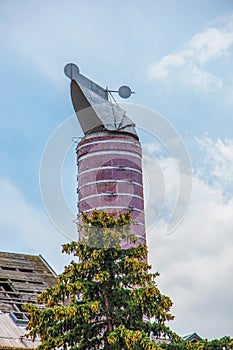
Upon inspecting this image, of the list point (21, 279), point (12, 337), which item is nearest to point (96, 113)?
point (21, 279)

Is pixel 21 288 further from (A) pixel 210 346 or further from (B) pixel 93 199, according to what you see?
(A) pixel 210 346

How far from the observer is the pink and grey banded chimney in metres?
41.5

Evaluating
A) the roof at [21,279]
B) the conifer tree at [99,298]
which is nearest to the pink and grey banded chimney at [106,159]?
the roof at [21,279]

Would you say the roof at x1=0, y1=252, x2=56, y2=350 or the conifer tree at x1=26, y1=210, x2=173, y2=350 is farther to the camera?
the roof at x1=0, y1=252, x2=56, y2=350

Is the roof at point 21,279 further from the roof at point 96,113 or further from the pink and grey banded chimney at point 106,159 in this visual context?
the roof at point 96,113

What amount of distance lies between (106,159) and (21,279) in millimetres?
10053

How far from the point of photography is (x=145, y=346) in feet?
66.2

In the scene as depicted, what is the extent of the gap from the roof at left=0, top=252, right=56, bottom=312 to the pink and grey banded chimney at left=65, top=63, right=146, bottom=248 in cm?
448

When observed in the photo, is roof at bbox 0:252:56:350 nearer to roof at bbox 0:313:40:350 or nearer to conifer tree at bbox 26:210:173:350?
roof at bbox 0:313:40:350

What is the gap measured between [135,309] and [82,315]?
1.93 m

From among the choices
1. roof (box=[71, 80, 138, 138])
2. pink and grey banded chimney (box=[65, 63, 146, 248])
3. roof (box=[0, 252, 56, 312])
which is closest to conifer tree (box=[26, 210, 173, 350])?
roof (box=[0, 252, 56, 312])

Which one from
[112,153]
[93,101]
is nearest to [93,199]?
[112,153]

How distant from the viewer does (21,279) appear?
1449 inches

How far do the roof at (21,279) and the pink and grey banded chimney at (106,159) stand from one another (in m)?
4.48
